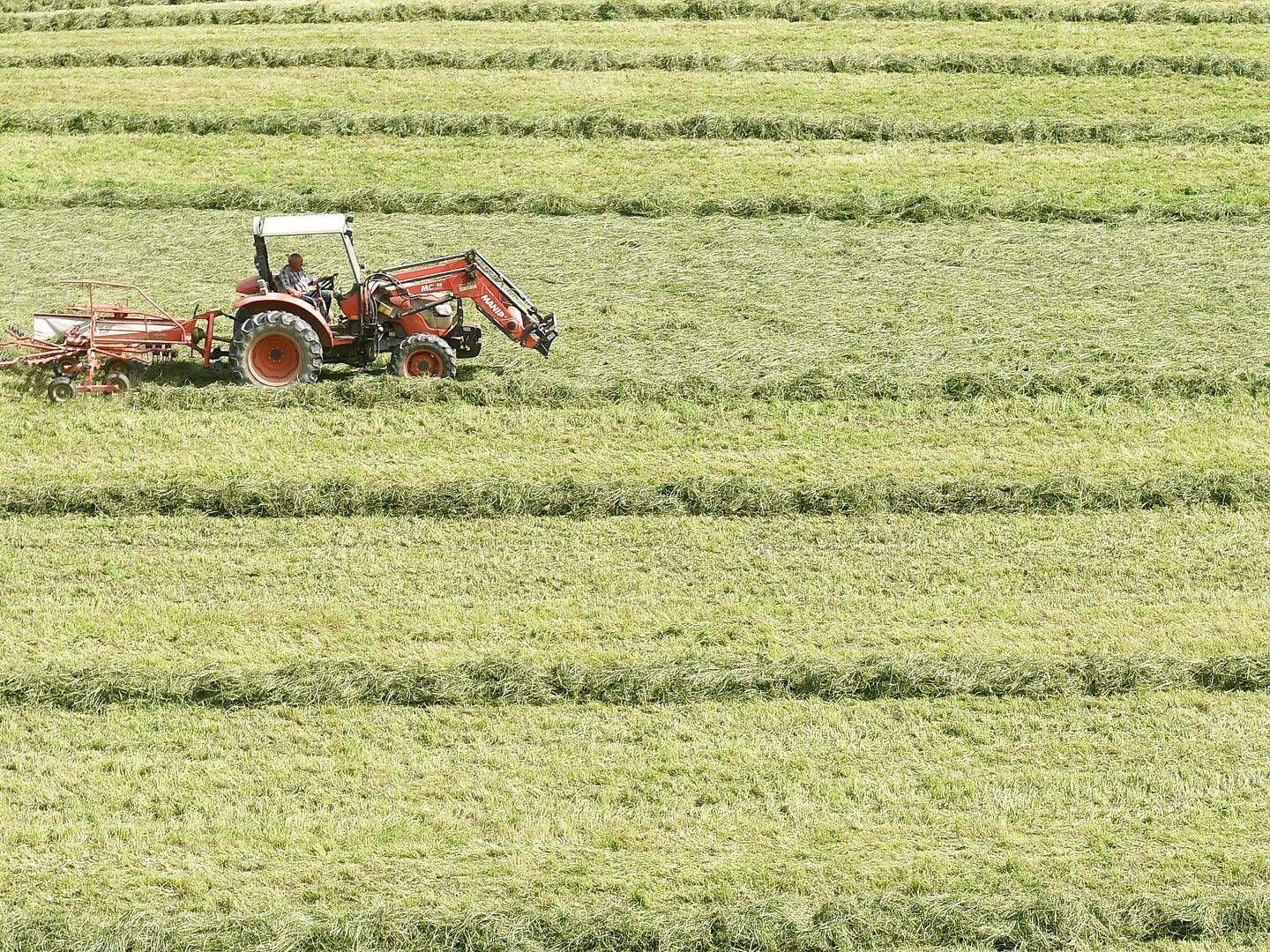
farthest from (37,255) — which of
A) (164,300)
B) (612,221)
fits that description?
(612,221)

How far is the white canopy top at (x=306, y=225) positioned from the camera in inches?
657

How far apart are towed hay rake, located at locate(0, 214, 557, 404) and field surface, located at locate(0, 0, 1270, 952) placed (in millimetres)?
373

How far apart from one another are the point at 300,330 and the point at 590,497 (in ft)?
11.8

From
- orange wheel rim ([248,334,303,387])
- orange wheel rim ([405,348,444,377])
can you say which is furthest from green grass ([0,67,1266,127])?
orange wheel rim ([248,334,303,387])

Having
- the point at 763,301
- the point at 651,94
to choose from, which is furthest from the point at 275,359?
the point at 651,94

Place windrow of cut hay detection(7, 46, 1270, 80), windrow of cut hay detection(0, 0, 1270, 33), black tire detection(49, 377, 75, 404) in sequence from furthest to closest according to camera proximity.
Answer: windrow of cut hay detection(0, 0, 1270, 33) → windrow of cut hay detection(7, 46, 1270, 80) → black tire detection(49, 377, 75, 404)

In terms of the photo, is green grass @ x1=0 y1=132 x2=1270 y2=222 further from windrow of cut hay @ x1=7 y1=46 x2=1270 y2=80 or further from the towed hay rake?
the towed hay rake

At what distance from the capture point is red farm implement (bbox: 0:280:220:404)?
16406 millimetres

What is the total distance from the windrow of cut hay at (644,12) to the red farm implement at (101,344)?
12570 mm

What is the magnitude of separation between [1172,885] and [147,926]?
6482 mm

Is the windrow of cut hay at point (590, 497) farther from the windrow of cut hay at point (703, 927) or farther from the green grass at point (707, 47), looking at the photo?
the green grass at point (707, 47)

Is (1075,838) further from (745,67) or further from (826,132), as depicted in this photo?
(745,67)

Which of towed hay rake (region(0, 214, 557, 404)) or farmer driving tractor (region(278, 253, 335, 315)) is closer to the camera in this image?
towed hay rake (region(0, 214, 557, 404))

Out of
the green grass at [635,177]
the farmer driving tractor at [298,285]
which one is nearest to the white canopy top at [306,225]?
the farmer driving tractor at [298,285]
